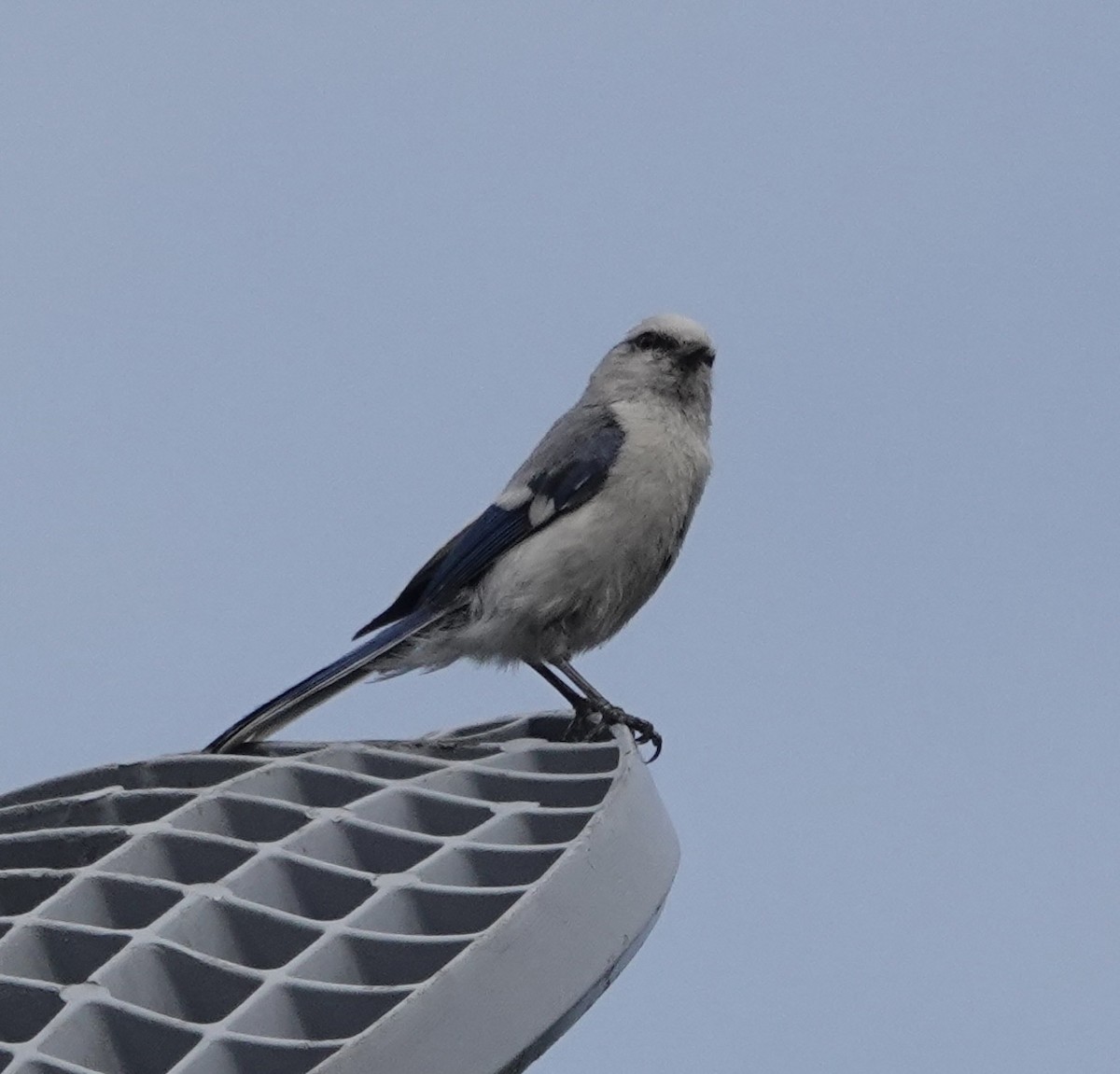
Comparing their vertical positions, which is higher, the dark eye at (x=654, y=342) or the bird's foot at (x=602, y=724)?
the dark eye at (x=654, y=342)

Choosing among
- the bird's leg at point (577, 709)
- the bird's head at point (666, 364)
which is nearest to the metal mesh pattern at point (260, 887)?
the bird's leg at point (577, 709)

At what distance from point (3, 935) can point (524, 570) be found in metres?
2.75

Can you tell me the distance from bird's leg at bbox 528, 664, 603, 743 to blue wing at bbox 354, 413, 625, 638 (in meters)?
0.37

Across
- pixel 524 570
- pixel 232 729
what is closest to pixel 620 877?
pixel 232 729

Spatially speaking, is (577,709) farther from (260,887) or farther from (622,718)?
(260,887)

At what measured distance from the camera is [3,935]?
4.25 m

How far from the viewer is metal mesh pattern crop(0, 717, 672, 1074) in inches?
150

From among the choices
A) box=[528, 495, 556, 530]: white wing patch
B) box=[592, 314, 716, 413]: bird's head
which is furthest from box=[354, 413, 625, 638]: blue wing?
box=[592, 314, 716, 413]: bird's head

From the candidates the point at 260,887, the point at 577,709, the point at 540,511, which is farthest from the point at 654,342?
the point at 260,887

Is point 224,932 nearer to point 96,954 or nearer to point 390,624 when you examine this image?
point 96,954

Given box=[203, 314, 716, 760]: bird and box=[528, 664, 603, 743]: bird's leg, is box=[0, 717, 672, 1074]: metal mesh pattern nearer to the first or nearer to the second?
box=[528, 664, 603, 743]: bird's leg

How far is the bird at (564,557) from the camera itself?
6.71 metres

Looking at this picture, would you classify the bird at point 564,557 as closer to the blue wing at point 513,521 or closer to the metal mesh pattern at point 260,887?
the blue wing at point 513,521

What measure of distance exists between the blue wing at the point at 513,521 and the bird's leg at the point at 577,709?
1.22 ft
